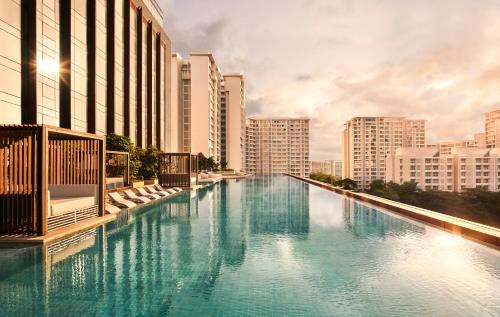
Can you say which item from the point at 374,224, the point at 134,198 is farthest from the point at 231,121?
the point at 374,224

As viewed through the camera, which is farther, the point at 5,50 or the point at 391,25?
the point at 391,25

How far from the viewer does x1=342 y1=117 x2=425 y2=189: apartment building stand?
137250mm

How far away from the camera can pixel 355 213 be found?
13.9 m

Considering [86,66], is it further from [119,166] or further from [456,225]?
[456,225]

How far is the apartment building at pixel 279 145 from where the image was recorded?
13400cm

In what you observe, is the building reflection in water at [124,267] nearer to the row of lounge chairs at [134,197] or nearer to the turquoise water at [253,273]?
the turquoise water at [253,273]

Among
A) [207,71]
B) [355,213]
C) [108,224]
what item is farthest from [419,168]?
[108,224]

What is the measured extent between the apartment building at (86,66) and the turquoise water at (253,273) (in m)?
10.9

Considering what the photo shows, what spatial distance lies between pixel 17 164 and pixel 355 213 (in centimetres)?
1161

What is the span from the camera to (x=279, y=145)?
134500mm

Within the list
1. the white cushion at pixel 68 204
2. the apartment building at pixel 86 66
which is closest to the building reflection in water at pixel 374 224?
the white cushion at pixel 68 204

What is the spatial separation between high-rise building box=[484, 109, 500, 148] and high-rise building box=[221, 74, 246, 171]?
109 meters

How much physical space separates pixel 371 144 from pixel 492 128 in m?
53.4

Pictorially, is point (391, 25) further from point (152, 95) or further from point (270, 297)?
point (152, 95)
